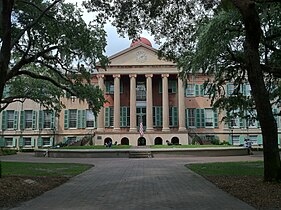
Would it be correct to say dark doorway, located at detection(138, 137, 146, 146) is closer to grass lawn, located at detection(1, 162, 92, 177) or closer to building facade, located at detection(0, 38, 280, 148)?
building facade, located at detection(0, 38, 280, 148)

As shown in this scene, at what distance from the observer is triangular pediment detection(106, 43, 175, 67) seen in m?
48.2

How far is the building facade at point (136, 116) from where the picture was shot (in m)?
47.1

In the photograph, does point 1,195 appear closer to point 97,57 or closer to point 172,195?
point 172,195

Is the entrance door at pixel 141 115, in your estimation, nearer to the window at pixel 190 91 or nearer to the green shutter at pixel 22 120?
the window at pixel 190 91

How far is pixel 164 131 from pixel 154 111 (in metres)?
4.72

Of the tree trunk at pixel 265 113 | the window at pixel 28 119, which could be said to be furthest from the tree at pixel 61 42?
the window at pixel 28 119

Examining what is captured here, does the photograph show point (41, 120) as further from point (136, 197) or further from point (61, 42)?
point (136, 197)

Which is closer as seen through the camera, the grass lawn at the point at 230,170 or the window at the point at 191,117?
the grass lawn at the point at 230,170

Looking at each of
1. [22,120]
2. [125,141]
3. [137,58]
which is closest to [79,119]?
[125,141]

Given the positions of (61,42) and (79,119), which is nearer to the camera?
(61,42)

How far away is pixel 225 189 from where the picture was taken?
35.8ft

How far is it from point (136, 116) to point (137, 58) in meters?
8.24

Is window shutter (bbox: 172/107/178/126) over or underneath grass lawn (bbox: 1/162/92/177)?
over

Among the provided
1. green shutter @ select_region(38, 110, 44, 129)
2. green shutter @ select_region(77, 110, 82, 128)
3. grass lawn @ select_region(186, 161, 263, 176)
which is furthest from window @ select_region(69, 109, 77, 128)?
grass lawn @ select_region(186, 161, 263, 176)
